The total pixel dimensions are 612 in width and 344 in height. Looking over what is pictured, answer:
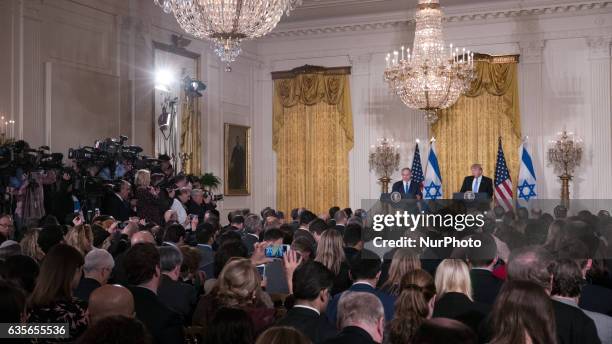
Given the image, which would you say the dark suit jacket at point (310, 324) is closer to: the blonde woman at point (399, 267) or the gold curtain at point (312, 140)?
the blonde woman at point (399, 267)

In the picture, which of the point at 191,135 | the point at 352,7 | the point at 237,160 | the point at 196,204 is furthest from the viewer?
the point at 237,160

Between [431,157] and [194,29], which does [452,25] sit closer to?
[431,157]

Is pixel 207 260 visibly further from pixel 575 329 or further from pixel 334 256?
pixel 575 329

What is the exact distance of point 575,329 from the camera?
381cm

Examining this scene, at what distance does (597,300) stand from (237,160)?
14.8 metres

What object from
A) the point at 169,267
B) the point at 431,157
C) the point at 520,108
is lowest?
the point at 169,267

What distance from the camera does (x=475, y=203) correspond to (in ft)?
41.1

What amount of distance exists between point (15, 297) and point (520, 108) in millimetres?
15735

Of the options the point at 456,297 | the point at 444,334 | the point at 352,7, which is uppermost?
the point at 352,7

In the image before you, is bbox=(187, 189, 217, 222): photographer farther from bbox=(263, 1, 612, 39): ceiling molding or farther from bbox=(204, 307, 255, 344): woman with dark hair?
bbox=(204, 307, 255, 344): woman with dark hair

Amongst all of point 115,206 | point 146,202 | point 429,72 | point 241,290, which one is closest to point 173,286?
point 241,290

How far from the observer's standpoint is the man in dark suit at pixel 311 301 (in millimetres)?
3959

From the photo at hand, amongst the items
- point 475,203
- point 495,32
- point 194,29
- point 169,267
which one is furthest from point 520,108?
point 169,267

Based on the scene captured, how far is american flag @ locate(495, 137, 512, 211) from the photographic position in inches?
577
